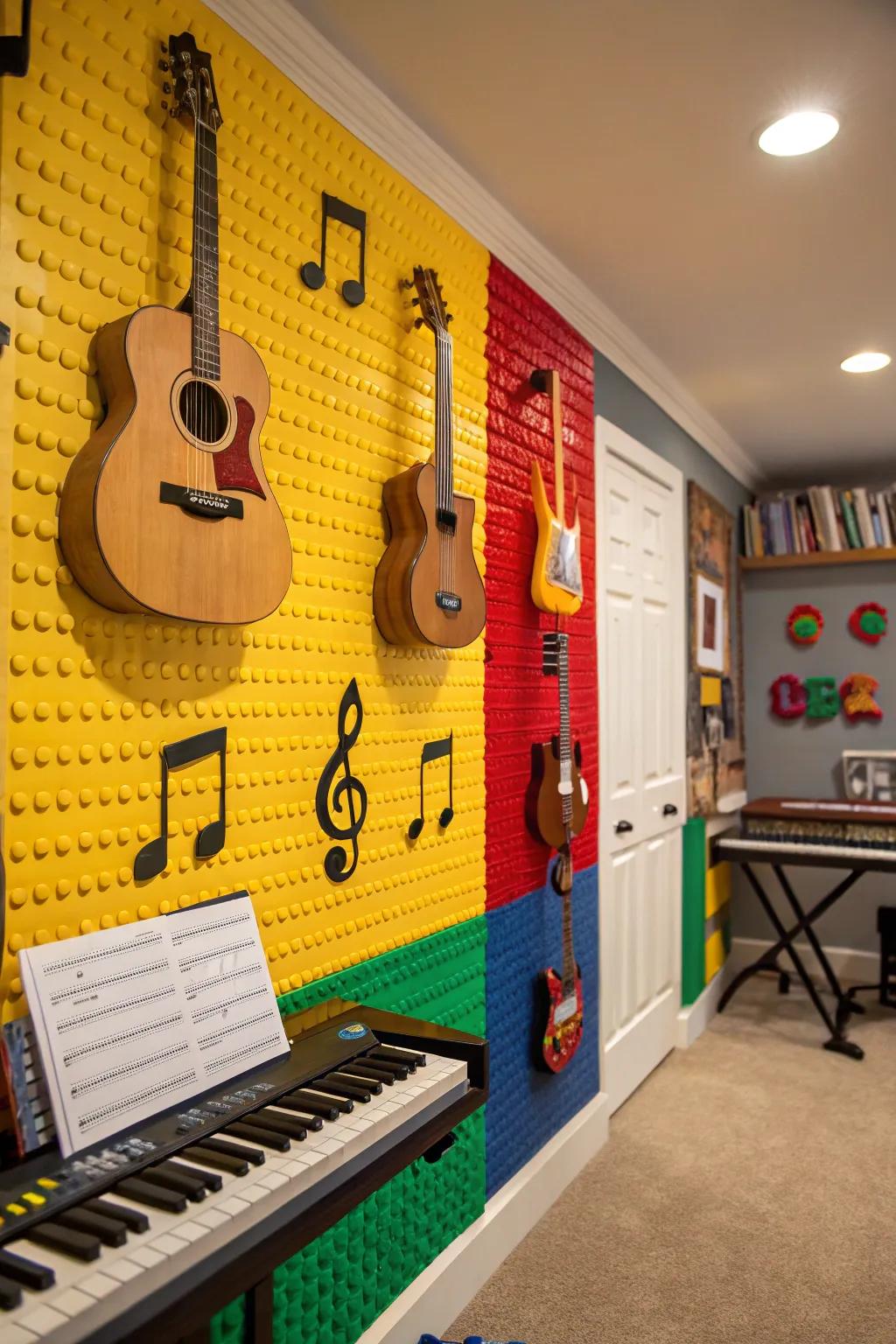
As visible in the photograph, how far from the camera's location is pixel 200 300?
4.11ft

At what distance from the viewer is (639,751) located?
10.6 ft

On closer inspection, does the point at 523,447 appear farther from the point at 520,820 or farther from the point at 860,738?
the point at 860,738

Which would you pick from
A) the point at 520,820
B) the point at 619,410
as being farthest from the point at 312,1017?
the point at 619,410

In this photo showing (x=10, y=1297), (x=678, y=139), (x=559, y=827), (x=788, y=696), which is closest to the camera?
(x=10, y=1297)

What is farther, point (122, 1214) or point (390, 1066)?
point (390, 1066)

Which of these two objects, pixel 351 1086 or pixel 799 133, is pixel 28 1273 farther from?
pixel 799 133

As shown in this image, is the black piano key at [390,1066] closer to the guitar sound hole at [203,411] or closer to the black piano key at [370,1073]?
the black piano key at [370,1073]

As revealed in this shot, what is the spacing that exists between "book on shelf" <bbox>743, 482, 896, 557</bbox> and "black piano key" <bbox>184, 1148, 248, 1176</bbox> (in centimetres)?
434

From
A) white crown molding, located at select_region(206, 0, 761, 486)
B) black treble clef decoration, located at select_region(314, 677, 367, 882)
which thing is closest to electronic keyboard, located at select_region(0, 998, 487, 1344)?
black treble clef decoration, located at select_region(314, 677, 367, 882)

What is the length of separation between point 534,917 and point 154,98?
1.96 metres

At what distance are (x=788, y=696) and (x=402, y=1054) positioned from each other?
404 cm

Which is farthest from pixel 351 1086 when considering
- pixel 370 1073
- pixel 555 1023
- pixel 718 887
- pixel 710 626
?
pixel 718 887

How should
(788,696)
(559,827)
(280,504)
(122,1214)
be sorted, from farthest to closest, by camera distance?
(788,696), (559,827), (280,504), (122,1214)

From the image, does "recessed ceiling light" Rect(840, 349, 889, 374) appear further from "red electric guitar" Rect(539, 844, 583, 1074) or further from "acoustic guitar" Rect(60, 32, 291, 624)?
"acoustic guitar" Rect(60, 32, 291, 624)
